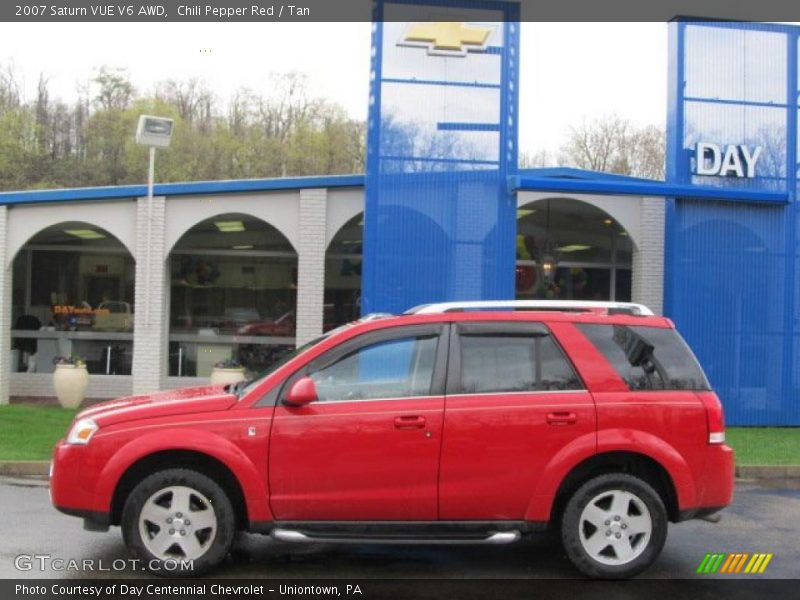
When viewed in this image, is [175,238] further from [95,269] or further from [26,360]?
[26,360]

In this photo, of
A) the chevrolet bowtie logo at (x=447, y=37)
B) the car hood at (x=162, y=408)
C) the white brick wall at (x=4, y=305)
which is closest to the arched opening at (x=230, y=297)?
the white brick wall at (x=4, y=305)

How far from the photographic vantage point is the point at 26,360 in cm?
1666

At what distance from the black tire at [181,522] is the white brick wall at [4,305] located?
10.3m

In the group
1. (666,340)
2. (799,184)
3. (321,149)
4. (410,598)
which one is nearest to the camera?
(410,598)

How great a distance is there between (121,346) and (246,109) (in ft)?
160

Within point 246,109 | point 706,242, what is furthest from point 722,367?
point 246,109

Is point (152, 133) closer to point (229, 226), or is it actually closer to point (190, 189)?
point (190, 189)

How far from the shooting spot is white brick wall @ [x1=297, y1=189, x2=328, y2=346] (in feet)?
46.3

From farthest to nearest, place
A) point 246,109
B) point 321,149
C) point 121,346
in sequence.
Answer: point 246,109 < point 321,149 < point 121,346

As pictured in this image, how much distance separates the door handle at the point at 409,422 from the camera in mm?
5637

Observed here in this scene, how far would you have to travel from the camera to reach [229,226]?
637 inches

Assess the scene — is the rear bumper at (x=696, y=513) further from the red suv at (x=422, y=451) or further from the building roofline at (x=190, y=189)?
the building roofline at (x=190, y=189)

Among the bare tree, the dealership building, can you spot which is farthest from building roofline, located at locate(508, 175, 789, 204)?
the bare tree

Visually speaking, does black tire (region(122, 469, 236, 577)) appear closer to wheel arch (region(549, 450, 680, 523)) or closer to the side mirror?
the side mirror
